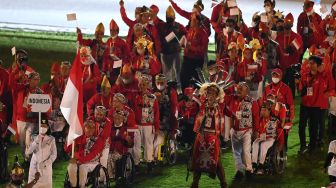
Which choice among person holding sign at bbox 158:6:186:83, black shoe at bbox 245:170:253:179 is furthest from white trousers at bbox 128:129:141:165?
person holding sign at bbox 158:6:186:83

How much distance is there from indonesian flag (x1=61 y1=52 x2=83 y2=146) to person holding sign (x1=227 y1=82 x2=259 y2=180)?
2757mm

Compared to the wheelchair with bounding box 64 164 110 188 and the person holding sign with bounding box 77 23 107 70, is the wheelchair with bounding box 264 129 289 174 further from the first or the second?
the person holding sign with bounding box 77 23 107 70

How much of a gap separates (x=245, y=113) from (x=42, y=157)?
3290 millimetres

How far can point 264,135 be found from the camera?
1394 centimetres

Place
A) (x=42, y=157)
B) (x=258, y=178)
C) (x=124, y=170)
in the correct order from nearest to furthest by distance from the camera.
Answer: (x=42, y=157) < (x=124, y=170) < (x=258, y=178)

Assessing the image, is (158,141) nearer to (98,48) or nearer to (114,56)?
(114,56)

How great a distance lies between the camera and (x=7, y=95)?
47.5 ft

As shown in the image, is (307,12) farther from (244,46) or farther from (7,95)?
(7,95)

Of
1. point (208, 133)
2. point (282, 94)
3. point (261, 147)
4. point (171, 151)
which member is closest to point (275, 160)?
point (261, 147)

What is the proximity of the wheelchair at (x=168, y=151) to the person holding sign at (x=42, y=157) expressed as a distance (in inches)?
97.9

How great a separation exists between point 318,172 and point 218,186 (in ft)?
5.89

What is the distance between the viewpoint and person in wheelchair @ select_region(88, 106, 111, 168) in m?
12.8

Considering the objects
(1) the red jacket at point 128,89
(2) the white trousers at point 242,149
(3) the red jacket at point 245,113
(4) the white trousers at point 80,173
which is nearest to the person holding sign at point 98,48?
(1) the red jacket at point 128,89

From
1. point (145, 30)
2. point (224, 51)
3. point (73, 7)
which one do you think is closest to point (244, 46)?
point (224, 51)
